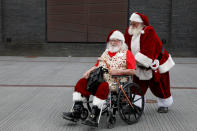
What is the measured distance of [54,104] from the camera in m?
5.74

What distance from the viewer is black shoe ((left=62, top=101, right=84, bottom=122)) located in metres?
4.22

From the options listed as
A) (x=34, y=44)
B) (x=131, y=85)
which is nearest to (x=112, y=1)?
(x=34, y=44)

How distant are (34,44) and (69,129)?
36.3ft

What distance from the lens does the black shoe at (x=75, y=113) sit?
4.22 meters

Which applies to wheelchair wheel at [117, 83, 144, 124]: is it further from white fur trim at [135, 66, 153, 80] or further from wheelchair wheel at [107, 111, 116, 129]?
white fur trim at [135, 66, 153, 80]

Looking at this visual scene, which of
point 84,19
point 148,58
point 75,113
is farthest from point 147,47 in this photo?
point 84,19

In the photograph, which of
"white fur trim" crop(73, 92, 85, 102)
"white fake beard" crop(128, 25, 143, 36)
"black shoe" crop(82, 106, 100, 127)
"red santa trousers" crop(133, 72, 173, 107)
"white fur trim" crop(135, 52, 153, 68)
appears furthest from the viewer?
"red santa trousers" crop(133, 72, 173, 107)

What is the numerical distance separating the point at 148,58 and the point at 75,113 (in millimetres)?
1348

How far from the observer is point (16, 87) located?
23.8 feet

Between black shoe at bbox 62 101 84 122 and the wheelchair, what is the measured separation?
0.13 meters

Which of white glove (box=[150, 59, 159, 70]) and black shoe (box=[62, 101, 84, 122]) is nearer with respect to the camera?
black shoe (box=[62, 101, 84, 122])

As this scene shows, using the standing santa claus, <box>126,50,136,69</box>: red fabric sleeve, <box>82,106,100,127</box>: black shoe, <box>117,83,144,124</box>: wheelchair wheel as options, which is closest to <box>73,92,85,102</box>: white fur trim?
<box>82,106,100,127</box>: black shoe

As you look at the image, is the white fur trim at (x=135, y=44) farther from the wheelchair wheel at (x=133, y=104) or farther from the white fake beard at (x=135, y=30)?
the wheelchair wheel at (x=133, y=104)

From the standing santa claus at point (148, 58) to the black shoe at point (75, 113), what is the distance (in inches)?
44.6
